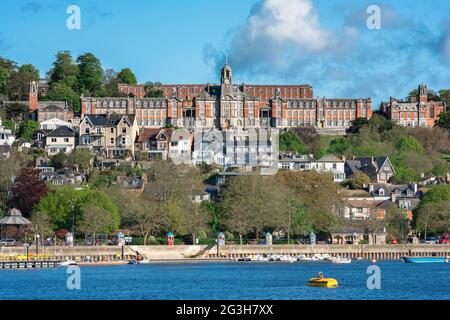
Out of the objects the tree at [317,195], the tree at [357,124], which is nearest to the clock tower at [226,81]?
the tree at [357,124]

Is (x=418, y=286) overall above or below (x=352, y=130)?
below

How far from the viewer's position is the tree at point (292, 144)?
132 meters

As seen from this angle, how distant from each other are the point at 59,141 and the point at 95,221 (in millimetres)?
46035

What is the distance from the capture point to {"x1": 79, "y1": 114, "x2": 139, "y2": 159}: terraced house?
125 m

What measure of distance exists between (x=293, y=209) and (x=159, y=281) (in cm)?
3214

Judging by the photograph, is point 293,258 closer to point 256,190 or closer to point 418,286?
point 256,190

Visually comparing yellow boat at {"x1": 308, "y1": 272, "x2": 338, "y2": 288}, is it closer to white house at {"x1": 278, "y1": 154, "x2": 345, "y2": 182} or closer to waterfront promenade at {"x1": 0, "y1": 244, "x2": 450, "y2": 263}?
waterfront promenade at {"x1": 0, "y1": 244, "x2": 450, "y2": 263}

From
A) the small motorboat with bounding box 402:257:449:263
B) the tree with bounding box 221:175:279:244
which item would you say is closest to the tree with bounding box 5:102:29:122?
the tree with bounding box 221:175:279:244

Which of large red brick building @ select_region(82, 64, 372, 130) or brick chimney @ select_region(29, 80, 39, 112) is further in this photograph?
large red brick building @ select_region(82, 64, 372, 130)

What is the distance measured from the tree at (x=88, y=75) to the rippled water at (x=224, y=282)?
258 ft

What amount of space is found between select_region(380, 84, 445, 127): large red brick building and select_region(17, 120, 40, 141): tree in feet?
150

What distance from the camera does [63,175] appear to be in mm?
107812

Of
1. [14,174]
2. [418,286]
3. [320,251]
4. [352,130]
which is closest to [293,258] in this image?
[320,251]

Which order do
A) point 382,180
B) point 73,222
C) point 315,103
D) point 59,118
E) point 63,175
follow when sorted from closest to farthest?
1. point 73,222
2. point 63,175
3. point 382,180
4. point 59,118
5. point 315,103
